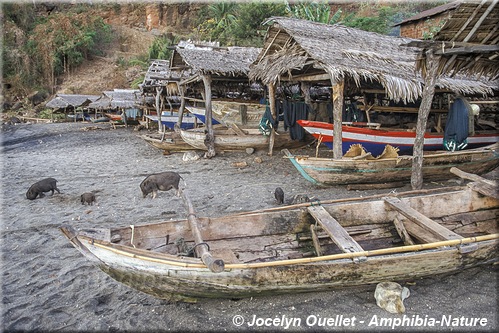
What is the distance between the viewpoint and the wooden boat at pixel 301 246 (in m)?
2.84

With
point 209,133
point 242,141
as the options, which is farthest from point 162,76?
point 242,141

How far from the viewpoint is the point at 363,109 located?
8.78m

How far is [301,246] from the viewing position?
4070mm

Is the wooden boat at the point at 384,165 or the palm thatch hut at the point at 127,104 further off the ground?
the palm thatch hut at the point at 127,104

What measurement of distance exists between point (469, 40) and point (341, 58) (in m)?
2.33

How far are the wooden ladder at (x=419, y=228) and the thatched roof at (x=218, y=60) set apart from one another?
6.82 meters

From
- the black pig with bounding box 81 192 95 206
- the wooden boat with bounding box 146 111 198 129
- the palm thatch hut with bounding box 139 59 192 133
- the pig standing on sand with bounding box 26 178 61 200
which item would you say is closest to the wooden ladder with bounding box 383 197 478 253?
the black pig with bounding box 81 192 95 206

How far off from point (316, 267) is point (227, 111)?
1018 centimetres

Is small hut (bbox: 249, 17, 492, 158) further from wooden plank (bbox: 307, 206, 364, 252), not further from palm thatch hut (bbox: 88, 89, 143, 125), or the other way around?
palm thatch hut (bbox: 88, 89, 143, 125)

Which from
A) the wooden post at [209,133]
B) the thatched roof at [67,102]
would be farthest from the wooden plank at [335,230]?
the thatched roof at [67,102]

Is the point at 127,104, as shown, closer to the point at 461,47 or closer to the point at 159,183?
the point at 159,183

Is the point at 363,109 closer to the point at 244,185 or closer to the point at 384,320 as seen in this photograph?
the point at 244,185

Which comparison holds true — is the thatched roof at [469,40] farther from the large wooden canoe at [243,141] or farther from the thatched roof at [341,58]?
the large wooden canoe at [243,141]

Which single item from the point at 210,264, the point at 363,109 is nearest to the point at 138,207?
the point at 210,264
